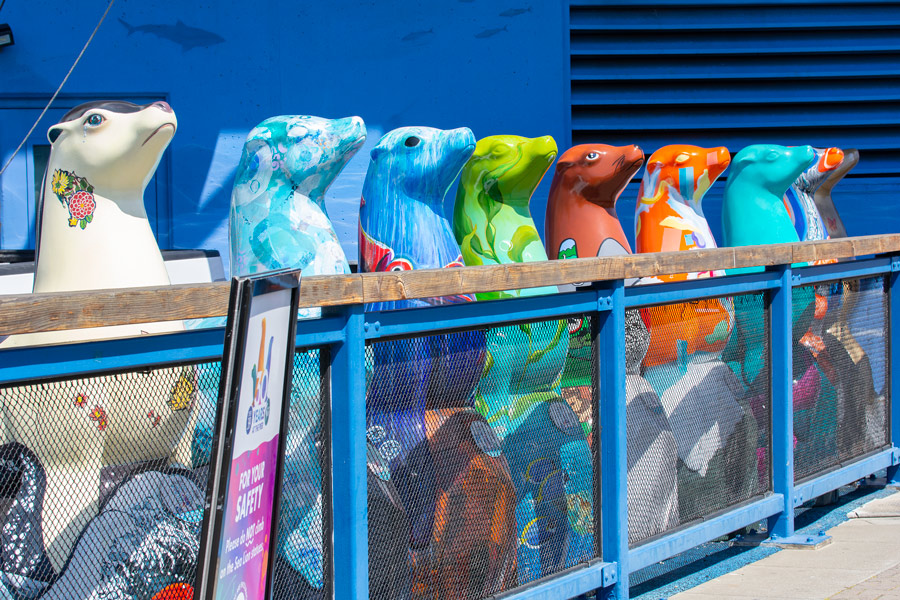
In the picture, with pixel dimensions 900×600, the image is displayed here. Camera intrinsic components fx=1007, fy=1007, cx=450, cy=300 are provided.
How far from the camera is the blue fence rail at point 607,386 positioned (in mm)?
2307

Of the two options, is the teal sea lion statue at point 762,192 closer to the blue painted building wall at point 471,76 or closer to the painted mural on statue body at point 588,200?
the painted mural on statue body at point 588,200

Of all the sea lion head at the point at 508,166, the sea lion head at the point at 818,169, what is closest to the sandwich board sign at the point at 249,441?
the sea lion head at the point at 508,166

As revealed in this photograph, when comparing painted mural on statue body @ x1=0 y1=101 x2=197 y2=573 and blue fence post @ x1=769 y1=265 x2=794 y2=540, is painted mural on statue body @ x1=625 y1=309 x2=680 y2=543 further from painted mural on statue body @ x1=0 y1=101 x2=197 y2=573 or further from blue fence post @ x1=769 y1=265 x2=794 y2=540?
painted mural on statue body @ x1=0 y1=101 x2=197 y2=573

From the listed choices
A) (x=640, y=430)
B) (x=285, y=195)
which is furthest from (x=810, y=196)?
(x=285, y=195)

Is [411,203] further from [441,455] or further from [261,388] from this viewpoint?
[261,388]

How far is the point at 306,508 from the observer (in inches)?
102

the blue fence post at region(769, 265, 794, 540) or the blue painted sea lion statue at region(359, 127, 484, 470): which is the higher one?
the blue painted sea lion statue at region(359, 127, 484, 470)

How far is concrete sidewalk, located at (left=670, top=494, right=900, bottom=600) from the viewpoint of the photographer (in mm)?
3535

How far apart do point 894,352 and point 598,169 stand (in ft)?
6.04

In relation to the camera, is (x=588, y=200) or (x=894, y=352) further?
(x=894, y=352)

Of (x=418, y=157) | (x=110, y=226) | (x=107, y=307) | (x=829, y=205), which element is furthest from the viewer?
(x=829, y=205)

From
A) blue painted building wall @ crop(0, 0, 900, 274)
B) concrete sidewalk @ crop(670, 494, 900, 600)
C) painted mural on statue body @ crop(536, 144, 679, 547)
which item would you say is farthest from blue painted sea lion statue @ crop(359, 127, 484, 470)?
blue painted building wall @ crop(0, 0, 900, 274)

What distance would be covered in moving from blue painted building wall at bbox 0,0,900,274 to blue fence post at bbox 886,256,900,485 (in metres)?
3.54

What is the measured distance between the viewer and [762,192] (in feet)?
17.6
